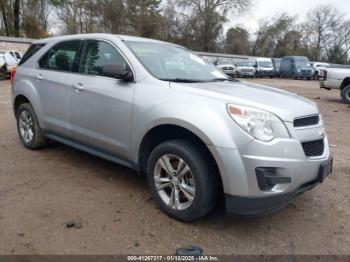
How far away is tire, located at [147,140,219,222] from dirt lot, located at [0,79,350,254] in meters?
0.17

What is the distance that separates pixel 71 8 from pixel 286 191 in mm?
46294

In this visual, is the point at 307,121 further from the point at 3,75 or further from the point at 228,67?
the point at 228,67

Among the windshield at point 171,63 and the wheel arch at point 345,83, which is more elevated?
the windshield at point 171,63

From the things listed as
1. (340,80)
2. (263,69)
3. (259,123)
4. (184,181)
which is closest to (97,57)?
(184,181)

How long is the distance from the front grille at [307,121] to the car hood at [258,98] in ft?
0.13

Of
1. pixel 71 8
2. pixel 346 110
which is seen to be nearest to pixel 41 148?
pixel 346 110

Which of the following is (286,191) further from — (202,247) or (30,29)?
(30,29)

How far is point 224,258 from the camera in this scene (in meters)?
2.82

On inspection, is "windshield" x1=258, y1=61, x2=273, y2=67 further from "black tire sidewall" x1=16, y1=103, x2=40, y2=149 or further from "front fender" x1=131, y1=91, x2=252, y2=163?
"front fender" x1=131, y1=91, x2=252, y2=163

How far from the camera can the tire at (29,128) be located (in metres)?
5.21

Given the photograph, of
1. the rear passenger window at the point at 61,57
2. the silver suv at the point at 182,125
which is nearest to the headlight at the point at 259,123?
the silver suv at the point at 182,125

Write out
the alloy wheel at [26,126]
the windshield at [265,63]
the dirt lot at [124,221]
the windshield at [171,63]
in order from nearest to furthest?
the dirt lot at [124,221] < the windshield at [171,63] < the alloy wheel at [26,126] < the windshield at [265,63]

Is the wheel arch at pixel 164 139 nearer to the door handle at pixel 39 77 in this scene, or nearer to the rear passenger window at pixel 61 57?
the rear passenger window at pixel 61 57

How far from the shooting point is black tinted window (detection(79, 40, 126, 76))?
13.1ft
